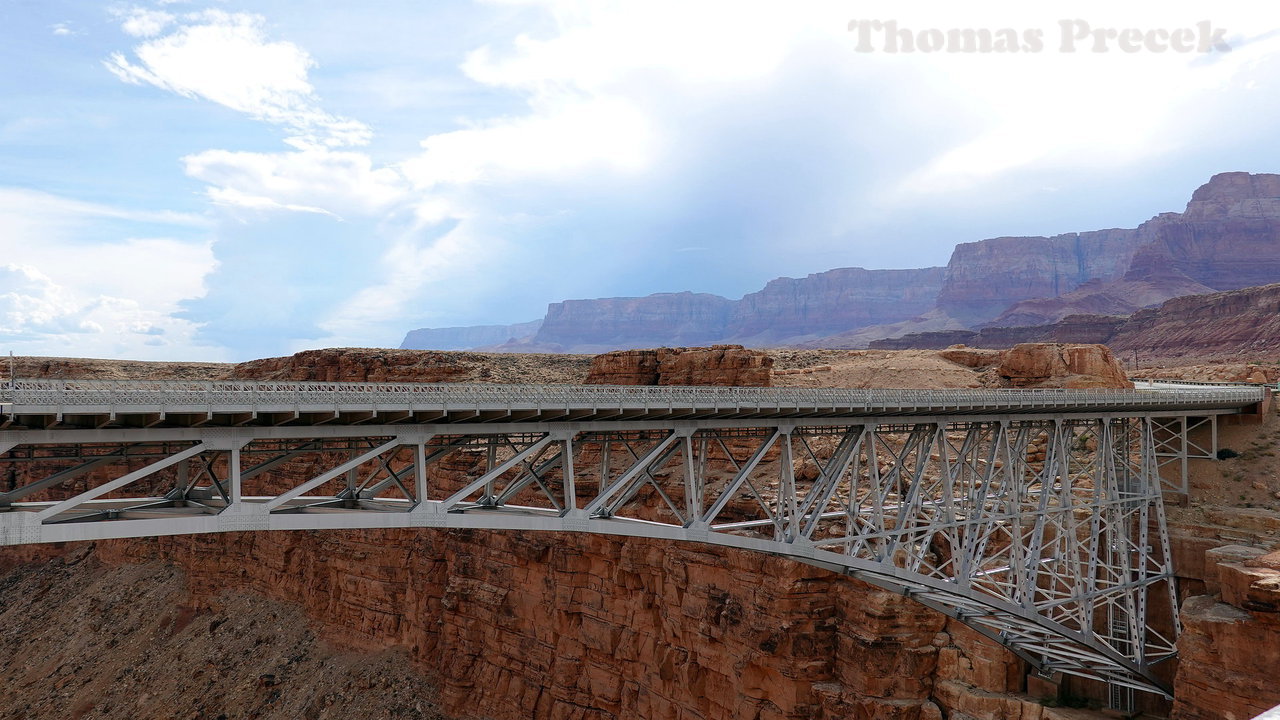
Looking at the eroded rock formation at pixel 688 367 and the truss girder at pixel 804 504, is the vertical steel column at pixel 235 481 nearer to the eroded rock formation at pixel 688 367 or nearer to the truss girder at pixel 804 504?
the truss girder at pixel 804 504

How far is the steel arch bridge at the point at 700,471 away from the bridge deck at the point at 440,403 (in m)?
0.06

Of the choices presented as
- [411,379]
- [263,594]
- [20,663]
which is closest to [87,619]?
[20,663]

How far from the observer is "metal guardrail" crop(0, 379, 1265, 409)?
43.5ft

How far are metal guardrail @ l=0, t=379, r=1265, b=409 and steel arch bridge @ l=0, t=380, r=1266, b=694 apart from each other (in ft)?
0.19

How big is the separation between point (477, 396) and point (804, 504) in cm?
881

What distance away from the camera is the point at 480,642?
113ft

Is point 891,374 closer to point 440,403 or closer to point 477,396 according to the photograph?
point 477,396

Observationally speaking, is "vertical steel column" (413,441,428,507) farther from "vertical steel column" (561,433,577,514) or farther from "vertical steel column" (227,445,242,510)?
"vertical steel column" (227,445,242,510)

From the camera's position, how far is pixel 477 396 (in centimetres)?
1670

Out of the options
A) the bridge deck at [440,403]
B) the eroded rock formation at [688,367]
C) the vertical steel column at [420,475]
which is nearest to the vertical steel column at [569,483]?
the bridge deck at [440,403]

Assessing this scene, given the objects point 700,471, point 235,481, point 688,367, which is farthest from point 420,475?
point 688,367

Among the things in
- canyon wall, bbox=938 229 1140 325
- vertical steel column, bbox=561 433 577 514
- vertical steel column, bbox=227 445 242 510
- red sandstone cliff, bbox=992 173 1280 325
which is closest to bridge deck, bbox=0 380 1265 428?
vertical steel column, bbox=227 445 242 510

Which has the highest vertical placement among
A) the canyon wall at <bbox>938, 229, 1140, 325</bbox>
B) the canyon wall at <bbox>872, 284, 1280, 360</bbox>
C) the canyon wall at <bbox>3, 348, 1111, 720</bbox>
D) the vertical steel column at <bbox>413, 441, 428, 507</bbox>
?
the canyon wall at <bbox>938, 229, 1140, 325</bbox>

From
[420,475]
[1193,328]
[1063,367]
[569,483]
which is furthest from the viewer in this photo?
[1193,328]
